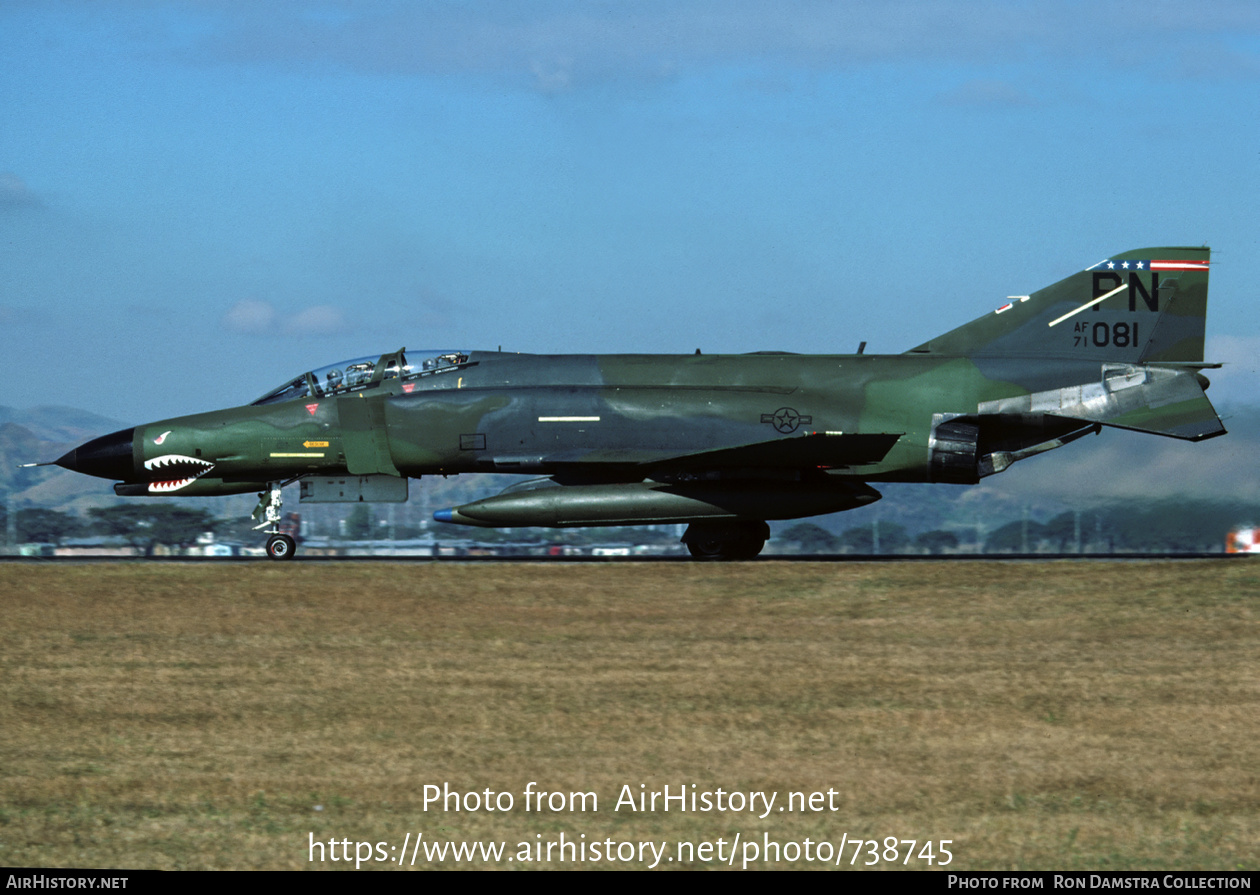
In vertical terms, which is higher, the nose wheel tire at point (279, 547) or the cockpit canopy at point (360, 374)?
the cockpit canopy at point (360, 374)

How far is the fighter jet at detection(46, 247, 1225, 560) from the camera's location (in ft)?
70.2

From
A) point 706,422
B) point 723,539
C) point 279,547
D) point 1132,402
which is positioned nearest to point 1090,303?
point 1132,402

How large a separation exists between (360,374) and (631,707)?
11.5 meters

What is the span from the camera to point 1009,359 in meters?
22.7

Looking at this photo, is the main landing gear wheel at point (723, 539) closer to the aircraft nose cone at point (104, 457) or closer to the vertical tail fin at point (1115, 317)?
the vertical tail fin at point (1115, 317)

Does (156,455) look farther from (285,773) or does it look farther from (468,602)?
(285,773)

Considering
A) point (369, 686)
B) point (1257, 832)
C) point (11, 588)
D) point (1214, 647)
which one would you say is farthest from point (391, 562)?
point (1257, 832)

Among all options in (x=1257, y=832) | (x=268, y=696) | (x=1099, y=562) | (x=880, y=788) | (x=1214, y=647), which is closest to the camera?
(x=1257, y=832)

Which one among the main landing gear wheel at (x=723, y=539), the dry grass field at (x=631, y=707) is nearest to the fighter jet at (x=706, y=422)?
the main landing gear wheel at (x=723, y=539)

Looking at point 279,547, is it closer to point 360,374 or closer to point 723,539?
point 360,374

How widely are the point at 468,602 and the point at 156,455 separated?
730cm

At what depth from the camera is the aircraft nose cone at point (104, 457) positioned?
72.3ft

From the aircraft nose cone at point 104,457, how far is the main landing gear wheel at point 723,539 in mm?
8953

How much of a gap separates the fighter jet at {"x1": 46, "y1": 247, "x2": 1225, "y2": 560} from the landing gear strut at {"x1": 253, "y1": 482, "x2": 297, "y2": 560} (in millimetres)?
32
